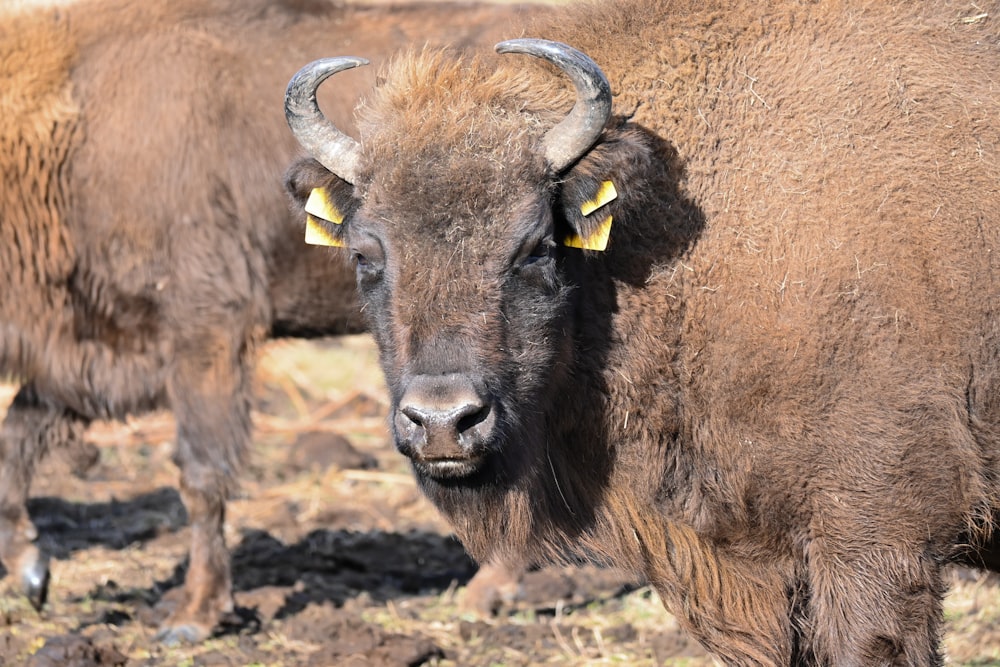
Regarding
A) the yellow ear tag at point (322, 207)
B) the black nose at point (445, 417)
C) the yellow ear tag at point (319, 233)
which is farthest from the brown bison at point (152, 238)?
the black nose at point (445, 417)

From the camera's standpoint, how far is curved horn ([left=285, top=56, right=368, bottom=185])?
517 cm

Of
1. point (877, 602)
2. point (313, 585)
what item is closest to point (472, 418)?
point (877, 602)

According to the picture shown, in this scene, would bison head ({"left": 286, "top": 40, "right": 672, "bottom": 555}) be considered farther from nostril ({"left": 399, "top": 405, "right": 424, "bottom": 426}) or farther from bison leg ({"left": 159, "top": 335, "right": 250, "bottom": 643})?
bison leg ({"left": 159, "top": 335, "right": 250, "bottom": 643})

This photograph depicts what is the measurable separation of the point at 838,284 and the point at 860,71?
0.99 metres

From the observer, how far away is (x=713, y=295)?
5102 mm

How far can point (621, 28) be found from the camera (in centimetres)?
547

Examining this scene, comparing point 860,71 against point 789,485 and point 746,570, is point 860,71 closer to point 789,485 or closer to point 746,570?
point 789,485

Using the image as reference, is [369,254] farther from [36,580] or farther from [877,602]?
→ [36,580]

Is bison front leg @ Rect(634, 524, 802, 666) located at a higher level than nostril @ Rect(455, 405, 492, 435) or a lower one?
lower

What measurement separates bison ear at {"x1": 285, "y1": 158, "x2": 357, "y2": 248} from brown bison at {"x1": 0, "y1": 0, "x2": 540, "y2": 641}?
2312 millimetres

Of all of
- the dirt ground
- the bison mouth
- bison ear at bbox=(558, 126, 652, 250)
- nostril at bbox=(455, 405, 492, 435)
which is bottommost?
the dirt ground

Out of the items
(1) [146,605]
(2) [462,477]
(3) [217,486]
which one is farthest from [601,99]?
(1) [146,605]

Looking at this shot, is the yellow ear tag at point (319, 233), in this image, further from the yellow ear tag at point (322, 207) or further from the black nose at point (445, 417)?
the black nose at point (445, 417)

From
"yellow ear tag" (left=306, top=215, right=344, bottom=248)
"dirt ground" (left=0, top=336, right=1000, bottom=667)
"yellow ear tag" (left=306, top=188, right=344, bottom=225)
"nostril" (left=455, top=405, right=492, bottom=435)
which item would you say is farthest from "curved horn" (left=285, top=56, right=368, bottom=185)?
"dirt ground" (left=0, top=336, right=1000, bottom=667)
